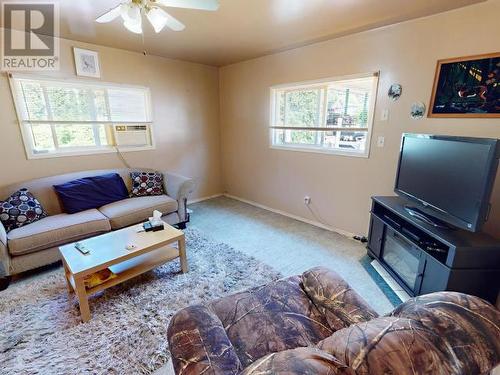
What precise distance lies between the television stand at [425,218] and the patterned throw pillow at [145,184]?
2.82 meters

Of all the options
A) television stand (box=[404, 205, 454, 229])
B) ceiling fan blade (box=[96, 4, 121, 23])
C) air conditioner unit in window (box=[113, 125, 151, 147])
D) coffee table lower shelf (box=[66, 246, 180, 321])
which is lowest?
coffee table lower shelf (box=[66, 246, 180, 321])

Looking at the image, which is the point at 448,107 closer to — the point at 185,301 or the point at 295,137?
the point at 295,137

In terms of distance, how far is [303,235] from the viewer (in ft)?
10.1

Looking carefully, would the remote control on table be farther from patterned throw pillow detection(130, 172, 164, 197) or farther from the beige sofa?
patterned throw pillow detection(130, 172, 164, 197)

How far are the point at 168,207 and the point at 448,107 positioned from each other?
2992 millimetres

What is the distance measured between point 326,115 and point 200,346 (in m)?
2.87

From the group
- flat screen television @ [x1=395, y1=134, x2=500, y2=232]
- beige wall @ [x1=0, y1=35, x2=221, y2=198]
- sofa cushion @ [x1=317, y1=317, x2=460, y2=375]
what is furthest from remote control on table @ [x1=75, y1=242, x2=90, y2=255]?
flat screen television @ [x1=395, y1=134, x2=500, y2=232]

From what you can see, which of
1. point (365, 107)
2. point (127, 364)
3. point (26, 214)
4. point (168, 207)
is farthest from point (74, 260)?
point (365, 107)

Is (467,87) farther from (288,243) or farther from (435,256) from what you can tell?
(288,243)

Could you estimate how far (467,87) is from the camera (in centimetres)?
200

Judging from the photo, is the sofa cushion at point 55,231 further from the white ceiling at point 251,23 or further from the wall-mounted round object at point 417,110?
the wall-mounted round object at point 417,110

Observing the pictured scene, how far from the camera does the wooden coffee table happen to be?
67.6 inches

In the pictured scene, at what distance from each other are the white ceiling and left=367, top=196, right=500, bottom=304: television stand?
1.66 meters

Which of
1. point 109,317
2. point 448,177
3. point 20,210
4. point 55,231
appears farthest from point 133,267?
point 448,177
